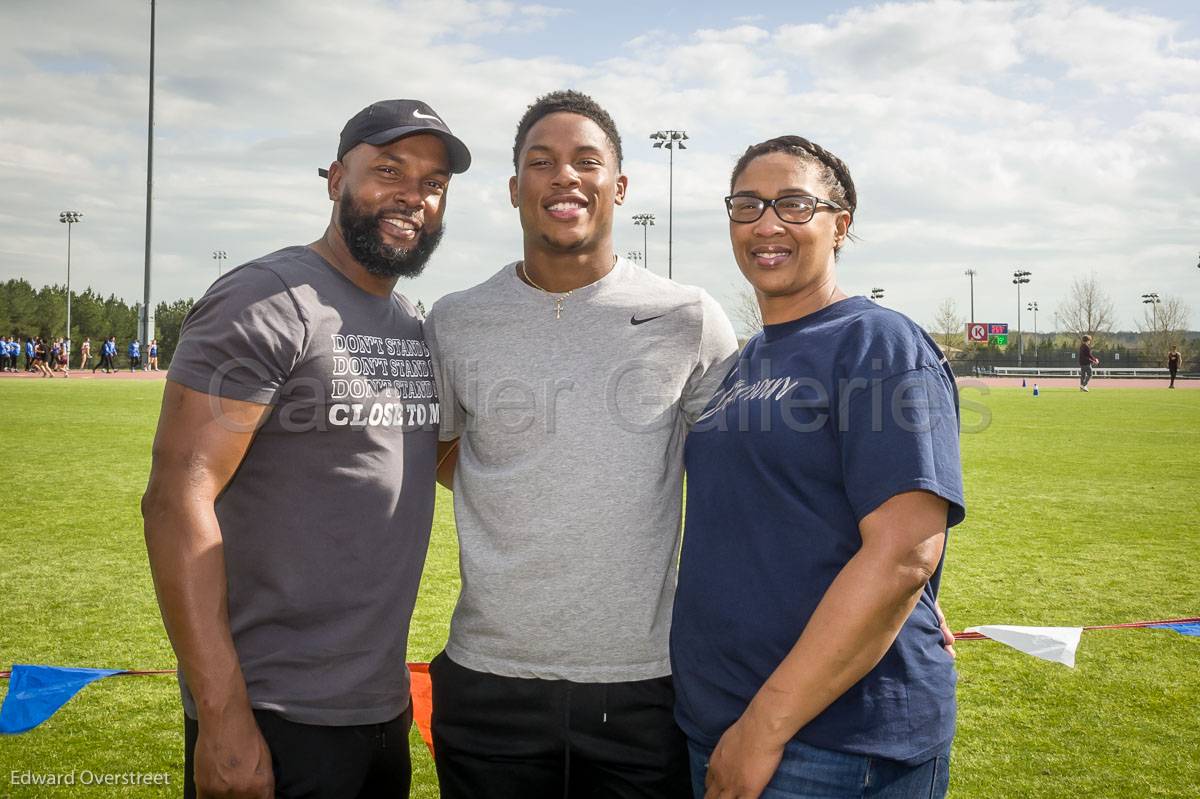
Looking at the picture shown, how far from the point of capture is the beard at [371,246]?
288cm

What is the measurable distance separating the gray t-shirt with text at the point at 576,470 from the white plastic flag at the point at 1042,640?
3529mm

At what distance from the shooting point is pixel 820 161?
246cm

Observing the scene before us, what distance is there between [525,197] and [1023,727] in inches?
150

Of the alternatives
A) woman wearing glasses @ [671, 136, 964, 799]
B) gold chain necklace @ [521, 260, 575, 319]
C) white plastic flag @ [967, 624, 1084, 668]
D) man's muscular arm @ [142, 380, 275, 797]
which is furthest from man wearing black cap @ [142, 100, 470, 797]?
white plastic flag @ [967, 624, 1084, 668]

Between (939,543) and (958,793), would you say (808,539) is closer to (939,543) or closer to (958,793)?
(939,543)

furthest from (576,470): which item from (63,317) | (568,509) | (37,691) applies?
(63,317)

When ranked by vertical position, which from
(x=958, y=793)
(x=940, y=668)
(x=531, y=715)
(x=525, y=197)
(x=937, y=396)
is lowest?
(x=958, y=793)

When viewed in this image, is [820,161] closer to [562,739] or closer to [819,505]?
[819,505]

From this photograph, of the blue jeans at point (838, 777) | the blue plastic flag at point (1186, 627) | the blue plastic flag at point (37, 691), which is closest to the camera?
the blue jeans at point (838, 777)

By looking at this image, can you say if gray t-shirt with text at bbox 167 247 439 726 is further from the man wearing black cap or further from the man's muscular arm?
the man's muscular arm

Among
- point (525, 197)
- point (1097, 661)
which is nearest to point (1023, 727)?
point (1097, 661)

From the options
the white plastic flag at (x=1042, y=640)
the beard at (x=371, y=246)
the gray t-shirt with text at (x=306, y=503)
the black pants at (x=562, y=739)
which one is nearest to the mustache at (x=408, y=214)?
the beard at (x=371, y=246)

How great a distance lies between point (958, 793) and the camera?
3.98 m

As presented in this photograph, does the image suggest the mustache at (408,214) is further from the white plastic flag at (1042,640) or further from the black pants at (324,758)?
the white plastic flag at (1042,640)
